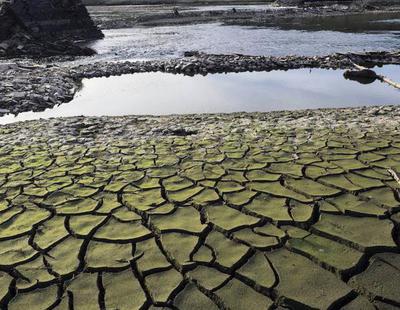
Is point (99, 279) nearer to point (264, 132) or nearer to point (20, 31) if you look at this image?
point (264, 132)

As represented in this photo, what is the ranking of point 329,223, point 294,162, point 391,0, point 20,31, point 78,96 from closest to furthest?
point 329,223 < point 294,162 < point 78,96 < point 20,31 < point 391,0

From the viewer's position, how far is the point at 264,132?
6.39 metres

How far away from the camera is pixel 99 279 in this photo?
3062mm

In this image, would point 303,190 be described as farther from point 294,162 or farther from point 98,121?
point 98,121

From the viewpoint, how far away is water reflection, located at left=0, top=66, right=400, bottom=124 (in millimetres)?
9828

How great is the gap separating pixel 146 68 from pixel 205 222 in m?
12.3

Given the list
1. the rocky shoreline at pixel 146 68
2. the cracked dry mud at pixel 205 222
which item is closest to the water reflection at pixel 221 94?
the rocky shoreline at pixel 146 68

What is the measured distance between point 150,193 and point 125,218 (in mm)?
544

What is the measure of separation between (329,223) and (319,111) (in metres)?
4.94

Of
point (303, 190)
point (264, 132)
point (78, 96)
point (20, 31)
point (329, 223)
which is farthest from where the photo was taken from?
point (20, 31)

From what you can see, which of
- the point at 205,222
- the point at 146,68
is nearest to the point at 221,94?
the point at 146,68

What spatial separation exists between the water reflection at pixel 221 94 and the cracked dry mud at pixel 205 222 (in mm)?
3645

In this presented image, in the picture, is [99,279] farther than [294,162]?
No

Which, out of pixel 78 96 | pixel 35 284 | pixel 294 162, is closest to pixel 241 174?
pixel 294 162
